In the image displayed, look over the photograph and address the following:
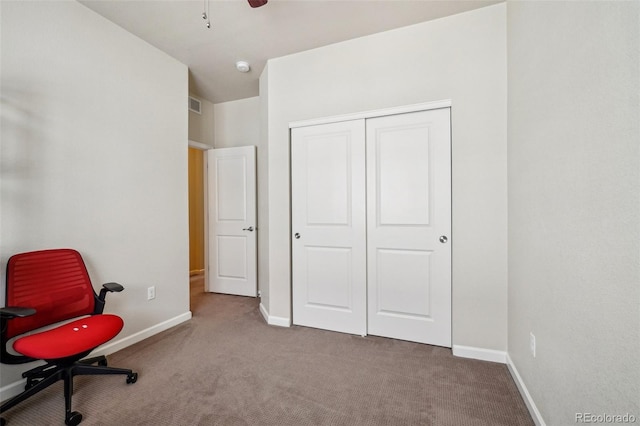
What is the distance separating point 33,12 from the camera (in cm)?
190

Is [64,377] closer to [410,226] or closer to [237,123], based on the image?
[410,226]

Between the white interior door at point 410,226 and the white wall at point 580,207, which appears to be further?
the white interior door at point 410,226

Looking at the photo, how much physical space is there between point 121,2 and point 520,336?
3.83m

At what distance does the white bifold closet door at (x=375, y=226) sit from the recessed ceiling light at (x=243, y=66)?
0.98 metres

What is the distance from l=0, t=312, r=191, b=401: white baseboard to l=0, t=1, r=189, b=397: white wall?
37 mm

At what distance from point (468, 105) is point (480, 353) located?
2022 millimetres

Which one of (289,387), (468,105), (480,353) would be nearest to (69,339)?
(289,387)

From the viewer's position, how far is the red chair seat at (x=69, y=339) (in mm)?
1481

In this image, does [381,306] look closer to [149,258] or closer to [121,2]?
[149,258]

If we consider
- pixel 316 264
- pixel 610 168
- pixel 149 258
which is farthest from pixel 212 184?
pixel 610 168

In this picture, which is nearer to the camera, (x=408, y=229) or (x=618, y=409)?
(x=618, y=409)

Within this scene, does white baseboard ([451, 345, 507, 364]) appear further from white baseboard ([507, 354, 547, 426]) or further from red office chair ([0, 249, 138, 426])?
red office chair ([0, 249, 138, 426])

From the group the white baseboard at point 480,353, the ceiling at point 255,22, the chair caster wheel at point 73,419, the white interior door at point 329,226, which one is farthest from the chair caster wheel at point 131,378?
the ceiling at point 255,22

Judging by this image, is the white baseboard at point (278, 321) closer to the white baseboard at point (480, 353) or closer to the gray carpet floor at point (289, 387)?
the gray carpet floor at point (289, 387)
